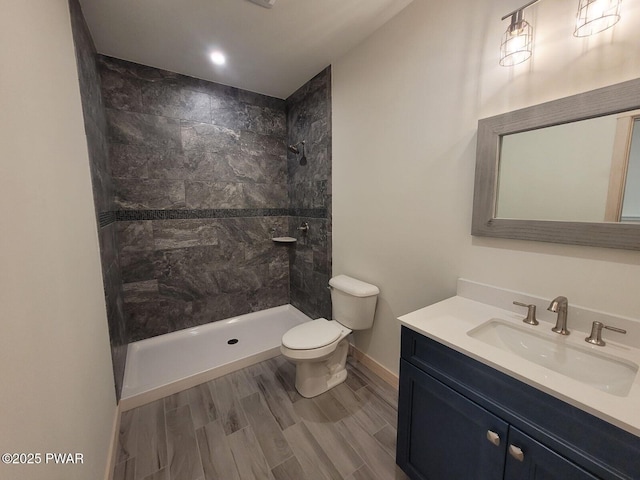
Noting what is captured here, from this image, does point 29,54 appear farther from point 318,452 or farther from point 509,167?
point 318,452

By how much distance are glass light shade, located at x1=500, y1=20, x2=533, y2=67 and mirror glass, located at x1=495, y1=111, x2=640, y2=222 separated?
0.31 metres

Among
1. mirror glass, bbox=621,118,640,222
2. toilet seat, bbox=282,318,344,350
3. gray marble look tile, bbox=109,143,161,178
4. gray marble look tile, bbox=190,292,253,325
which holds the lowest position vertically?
gray marble look tile, bbox=190,292,253,325

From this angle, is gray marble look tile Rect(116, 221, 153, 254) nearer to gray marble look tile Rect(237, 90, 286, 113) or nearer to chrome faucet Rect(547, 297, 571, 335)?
Answer: gray marble look tile Rect(237, 90, 286, 113)

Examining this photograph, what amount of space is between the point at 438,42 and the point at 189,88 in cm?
208

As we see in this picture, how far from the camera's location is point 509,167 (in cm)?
117

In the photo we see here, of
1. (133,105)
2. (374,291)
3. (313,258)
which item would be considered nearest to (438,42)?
(374,291)

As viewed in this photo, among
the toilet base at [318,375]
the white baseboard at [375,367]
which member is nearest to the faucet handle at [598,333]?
the white baseboard at [375,367]

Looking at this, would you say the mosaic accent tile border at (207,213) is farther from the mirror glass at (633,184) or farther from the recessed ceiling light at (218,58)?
the mirror glass at (633,184)

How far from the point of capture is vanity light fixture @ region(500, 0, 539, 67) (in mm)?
1033

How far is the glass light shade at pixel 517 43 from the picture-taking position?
1039 mm

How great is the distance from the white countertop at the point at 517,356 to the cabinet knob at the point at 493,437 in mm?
222

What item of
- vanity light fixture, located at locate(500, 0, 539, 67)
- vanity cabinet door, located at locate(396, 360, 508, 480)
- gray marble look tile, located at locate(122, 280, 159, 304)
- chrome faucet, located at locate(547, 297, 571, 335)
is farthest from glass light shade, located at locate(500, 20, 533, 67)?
gray marble look tile, located at locate(122, 280, 159, 304)

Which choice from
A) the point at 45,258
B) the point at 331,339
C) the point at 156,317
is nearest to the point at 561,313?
the point at 331,339

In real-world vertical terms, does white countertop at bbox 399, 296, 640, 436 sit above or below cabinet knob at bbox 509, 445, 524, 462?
above
